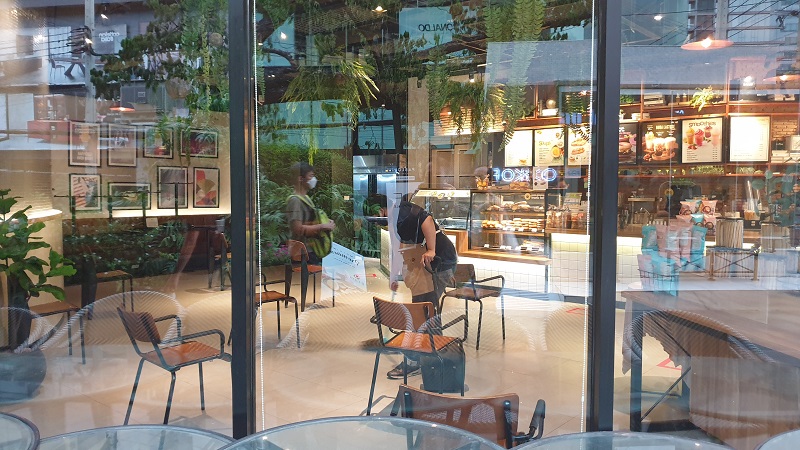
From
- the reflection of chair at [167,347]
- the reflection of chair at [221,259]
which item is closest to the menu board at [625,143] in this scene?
the reflection of chair at [221,259]

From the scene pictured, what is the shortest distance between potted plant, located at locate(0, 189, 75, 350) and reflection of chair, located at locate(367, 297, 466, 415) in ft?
8.38

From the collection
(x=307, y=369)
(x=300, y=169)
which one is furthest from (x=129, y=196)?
(x=307, y=369)

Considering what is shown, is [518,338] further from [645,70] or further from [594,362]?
[594,362]

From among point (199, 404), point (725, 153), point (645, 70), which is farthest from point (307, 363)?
point (725, 153)

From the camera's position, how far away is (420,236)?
4594 mm

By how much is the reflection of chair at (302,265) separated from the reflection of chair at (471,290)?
1359 mm

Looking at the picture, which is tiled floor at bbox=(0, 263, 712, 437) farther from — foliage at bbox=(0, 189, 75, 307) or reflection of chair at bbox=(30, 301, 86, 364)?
foliage at bbox=(0, 189, 75, 307)

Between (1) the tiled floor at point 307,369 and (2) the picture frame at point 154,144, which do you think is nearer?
(1) the tiled floor at point 307,369

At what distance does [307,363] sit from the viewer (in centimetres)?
452

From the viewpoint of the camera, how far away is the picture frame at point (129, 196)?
266 inches

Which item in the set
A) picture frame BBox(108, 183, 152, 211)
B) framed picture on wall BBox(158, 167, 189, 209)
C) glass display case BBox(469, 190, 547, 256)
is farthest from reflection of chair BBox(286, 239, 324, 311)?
picture frame BBox(108, 183, 152, 211)

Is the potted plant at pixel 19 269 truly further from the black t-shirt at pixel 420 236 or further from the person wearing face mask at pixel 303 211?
the black t-shirt at pixel 420 236

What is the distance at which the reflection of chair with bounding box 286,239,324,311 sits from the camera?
194 inches

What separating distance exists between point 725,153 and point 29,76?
285 inches
